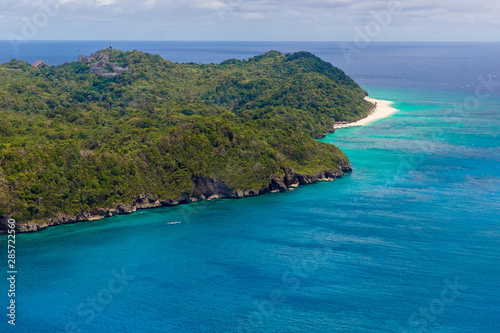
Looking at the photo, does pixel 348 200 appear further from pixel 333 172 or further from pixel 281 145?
pixel 281 145

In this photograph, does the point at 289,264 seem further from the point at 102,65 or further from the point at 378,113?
the point at 102,65

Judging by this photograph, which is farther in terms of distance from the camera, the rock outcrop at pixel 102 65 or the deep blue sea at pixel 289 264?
the rock outcrop at pixel 102 65

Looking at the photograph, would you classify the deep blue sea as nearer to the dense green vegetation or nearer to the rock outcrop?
the dense green vegetation


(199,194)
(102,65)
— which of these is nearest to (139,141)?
(199,194)

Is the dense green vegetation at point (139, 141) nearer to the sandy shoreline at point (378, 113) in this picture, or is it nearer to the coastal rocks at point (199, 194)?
the coastal rocks at point (199, 194)

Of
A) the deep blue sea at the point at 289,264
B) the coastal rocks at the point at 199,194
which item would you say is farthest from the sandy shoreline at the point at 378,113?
the deep blue sea at the point at 289,264

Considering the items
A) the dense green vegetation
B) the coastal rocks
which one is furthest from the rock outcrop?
the coastal rocks

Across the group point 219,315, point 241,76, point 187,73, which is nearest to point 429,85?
point 241,76
